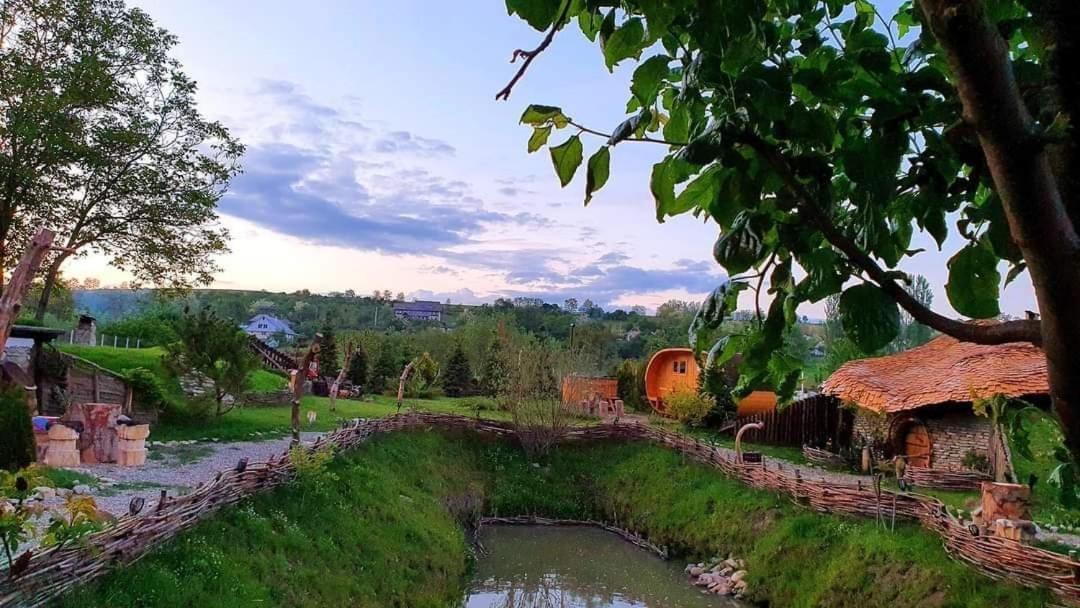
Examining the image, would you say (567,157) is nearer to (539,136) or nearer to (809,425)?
(539,136)

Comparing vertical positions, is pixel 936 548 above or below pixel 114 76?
below

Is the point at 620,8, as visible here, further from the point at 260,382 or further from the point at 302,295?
the point at 302,295

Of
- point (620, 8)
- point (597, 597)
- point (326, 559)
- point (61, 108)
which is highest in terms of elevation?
point (61, 108)

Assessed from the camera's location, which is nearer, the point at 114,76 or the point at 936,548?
the point at 936,548

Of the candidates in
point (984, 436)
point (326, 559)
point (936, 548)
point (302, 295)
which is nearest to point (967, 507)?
point (936, 548)

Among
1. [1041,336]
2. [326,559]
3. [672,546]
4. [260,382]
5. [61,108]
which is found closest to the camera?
[1041,336]

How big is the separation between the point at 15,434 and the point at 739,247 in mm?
10230

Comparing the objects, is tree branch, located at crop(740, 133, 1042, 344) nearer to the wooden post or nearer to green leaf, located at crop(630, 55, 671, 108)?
green leaf, located at crop(630, 55, 671, 108)

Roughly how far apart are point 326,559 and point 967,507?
925 centimetres

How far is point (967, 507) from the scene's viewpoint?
11.0 m

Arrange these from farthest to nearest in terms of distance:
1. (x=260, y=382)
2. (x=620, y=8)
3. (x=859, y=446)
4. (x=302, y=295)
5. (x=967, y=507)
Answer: (x=302, y=295) < (x=260, y=382) < (x=859, y=446) < (x=967, y=507) < (x=620, y=8)

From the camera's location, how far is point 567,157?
0.85m

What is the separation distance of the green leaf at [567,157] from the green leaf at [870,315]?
338mm

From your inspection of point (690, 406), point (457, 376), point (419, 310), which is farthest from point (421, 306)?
point (690, 406)
